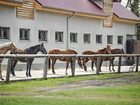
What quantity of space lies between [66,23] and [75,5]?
2.42 m

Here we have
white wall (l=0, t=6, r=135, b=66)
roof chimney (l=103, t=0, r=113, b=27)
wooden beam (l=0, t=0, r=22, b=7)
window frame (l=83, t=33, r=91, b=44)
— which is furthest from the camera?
roof chimney (l=103, t=0, r=113, b=27)

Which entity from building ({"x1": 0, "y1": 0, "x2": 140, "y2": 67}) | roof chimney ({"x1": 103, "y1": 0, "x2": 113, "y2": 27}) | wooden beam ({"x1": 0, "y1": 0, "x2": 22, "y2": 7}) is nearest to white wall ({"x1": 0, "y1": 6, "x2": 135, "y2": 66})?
building ({"x1": 0, "y1": 0, "x2": 140, "y2": 67})

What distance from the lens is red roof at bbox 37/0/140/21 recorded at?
118ft

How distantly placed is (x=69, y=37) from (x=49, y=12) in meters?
3.37

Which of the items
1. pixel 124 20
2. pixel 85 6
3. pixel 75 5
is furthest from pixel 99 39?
pixel 75 5

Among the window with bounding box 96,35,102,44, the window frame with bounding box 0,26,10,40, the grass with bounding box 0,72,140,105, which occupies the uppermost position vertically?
the window frame with bounding box 0,26,10,40

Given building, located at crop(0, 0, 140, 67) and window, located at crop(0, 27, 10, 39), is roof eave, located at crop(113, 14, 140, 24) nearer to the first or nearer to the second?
building, located at crop(0, 0, 140, 67)

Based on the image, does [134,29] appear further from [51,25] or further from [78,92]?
[78,92]

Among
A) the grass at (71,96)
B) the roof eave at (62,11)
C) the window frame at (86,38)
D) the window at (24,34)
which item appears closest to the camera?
the grass at (71,96)

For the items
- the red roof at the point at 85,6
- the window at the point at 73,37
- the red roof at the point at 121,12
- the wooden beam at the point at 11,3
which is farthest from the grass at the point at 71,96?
the red roof at the point at 121,12

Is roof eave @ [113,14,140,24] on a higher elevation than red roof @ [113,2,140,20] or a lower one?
lower

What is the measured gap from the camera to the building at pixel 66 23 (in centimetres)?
3219

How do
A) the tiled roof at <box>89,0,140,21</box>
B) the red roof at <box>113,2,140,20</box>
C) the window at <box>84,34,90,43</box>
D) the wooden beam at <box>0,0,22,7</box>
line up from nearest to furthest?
the wooden beam at <box>0,0,22,7</box>
the window at <box>84,34,90,43</box>
the tiled roof at <box>89,0,140,21</box>
the red roof at <box>113,2,140,20</box>

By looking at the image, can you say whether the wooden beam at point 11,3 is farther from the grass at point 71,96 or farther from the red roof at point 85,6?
the grass at point 71,96
